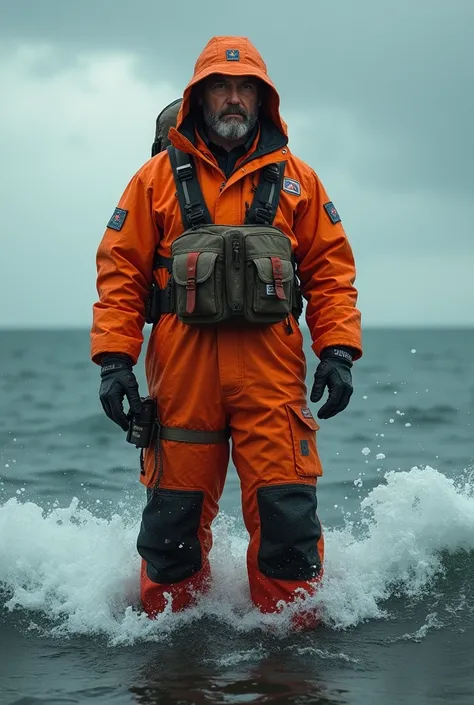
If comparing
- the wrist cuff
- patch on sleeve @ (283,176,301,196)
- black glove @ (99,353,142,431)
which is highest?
patch on sleeve @ (283,176,301,196)

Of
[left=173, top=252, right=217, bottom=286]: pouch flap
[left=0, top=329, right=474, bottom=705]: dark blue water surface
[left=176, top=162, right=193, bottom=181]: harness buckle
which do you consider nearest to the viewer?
[left=0, top=329, right=474, bottom=705]: dark blue water surface

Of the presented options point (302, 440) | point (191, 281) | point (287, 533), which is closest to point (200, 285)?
point (191, 281)

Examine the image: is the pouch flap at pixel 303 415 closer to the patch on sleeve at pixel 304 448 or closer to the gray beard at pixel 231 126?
the patch on sleeve at pixel 304 448

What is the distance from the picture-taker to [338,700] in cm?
372

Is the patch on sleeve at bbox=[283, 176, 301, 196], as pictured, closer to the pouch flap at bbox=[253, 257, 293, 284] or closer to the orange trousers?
the pouch flap at bbox=[253, 257, 293, 284]

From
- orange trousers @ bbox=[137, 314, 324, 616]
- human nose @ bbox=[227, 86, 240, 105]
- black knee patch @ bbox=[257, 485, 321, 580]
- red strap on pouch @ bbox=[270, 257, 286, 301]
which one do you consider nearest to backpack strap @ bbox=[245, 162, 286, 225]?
red strap on pouch @ bbox=[270, 257, 286, 301]

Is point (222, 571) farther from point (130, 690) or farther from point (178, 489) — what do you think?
point (130, 690)

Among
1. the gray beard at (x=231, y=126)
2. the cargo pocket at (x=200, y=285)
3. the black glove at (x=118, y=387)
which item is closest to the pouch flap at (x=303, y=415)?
the cargo pocket at (x=200, y=285)

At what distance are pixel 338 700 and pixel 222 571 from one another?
54.9 inches

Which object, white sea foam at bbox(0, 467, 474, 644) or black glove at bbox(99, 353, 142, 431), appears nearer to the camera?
black glove at bbox(99, 353, 142, 431)

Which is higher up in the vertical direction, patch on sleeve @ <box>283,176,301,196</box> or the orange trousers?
patch on sleeve @ <box>283,176,301,196</box>

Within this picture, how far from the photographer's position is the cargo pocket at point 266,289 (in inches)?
173

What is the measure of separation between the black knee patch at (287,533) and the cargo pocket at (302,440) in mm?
83

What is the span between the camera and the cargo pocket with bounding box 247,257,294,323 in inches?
173
